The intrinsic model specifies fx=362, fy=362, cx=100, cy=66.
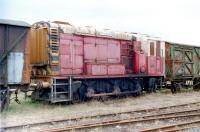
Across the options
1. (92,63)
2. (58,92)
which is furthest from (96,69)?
(58,92)

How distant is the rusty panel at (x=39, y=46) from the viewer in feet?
51.9

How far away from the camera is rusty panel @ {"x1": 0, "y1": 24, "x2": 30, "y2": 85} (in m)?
13.1

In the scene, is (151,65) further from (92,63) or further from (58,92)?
(58,92)

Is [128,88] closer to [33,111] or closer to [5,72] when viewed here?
[33,111]

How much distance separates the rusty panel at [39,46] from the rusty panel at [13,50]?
1891mm

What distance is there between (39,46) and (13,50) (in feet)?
8.86

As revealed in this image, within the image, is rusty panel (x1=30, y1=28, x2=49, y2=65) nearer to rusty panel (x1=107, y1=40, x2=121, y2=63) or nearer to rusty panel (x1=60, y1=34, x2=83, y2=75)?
A: rusty panel (x1=60, y1=34, x2=83, y2=75)

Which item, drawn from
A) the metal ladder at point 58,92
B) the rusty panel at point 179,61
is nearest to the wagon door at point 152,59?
the rusty panel at point 179,61

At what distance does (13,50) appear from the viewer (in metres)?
13.5

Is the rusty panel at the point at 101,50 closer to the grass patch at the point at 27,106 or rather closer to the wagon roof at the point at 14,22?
the grass patch at the point at 27,106

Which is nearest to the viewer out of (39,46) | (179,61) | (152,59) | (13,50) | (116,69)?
(13,50)

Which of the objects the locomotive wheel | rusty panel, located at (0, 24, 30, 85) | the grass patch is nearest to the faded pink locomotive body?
the grass patch

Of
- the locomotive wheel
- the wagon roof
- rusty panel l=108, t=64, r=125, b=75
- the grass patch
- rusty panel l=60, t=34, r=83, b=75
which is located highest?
the wagon roof

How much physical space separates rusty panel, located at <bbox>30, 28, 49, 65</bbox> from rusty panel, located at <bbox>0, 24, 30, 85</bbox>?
1.89 meters
